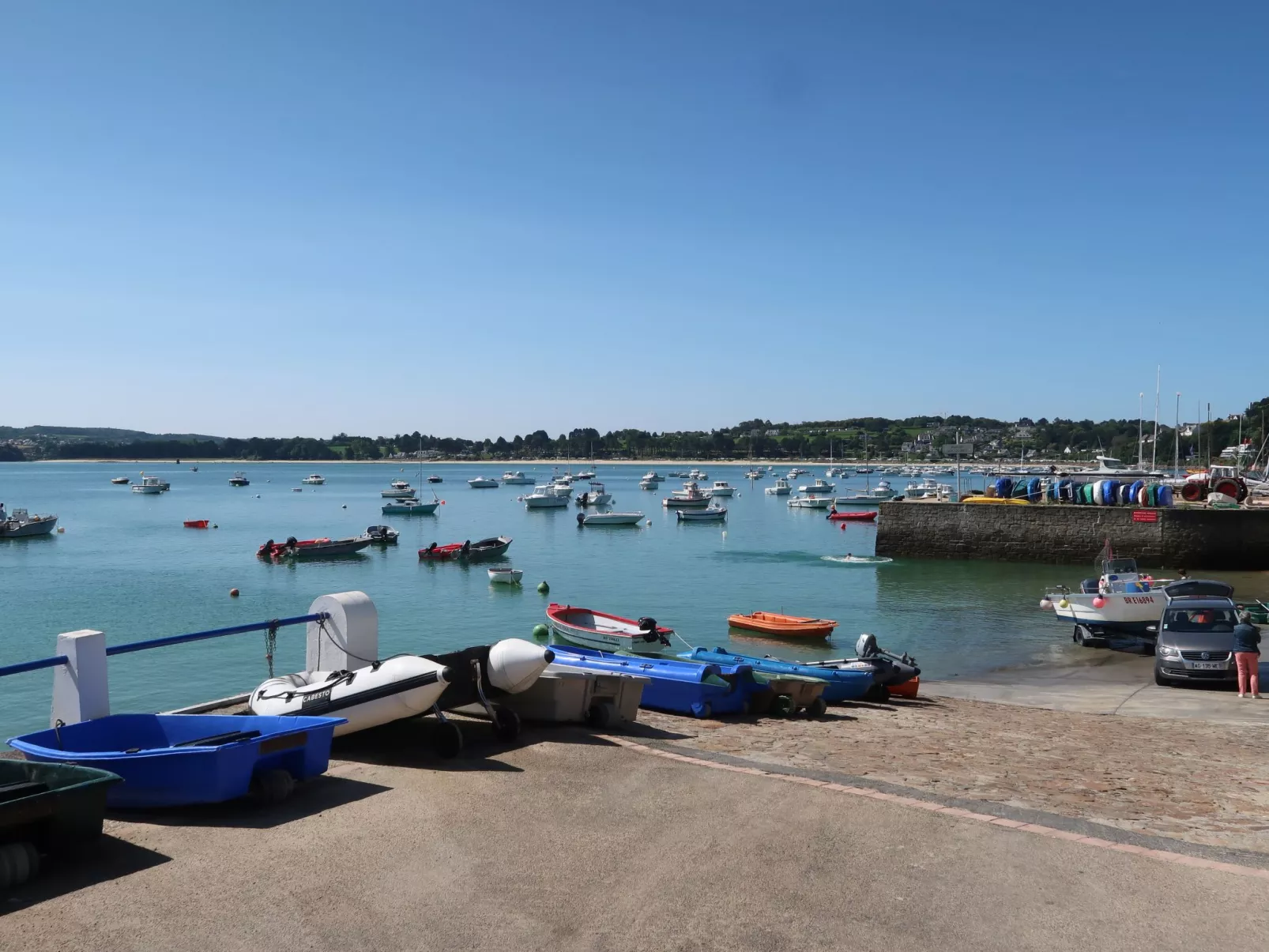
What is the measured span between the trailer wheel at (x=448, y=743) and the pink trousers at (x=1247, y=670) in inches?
596

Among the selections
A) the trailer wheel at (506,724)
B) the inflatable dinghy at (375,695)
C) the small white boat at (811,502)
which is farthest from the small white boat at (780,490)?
the inflatable dinghy at (375,695)

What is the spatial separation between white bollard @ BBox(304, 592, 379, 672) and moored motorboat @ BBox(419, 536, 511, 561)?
44.0 m

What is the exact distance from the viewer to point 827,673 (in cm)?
1698

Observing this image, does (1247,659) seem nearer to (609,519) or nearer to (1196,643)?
(1196,643)

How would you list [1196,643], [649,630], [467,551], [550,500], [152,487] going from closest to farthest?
1. [1196,643]
2. [649,630]
3. [467,551]
4. [550,500]
5. [152,487]

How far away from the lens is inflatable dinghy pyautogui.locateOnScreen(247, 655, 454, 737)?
31.7ft

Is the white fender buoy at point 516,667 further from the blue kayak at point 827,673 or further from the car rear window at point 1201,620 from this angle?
the car rear window at point 1201,620

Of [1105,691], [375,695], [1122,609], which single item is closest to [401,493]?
[1122,609]

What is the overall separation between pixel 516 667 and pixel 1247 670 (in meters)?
14.3

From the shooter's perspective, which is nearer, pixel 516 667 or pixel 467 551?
pixel 516 667

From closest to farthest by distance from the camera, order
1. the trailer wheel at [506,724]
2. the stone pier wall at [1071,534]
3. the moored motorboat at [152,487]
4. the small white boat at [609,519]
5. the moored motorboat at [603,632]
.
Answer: the trailer wheel at [506,724], the moored motorboat at [603,632], the stone pier wall at [1071,534], the small white boat at [609,519], the moored motorboat at [152,487]

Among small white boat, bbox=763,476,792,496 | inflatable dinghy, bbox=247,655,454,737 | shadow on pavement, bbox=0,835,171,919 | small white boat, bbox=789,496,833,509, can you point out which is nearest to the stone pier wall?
inflatable dinghy, bbox=247,655,454,737

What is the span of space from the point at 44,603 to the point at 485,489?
11276 cm

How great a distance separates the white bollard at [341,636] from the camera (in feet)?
37.0
